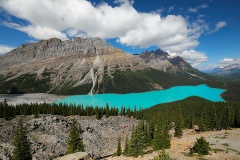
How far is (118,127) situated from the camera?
10719 cm

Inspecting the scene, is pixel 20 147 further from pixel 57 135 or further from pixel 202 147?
pixel 202 147

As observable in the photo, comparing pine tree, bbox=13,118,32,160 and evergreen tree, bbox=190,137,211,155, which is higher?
evergreen tree, bbox=190,137,211,155

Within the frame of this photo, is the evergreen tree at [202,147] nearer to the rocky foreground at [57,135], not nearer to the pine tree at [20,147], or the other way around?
the rocky foreground at [57,135]

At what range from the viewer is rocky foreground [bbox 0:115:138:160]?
237ft

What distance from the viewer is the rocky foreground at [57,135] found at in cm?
7238

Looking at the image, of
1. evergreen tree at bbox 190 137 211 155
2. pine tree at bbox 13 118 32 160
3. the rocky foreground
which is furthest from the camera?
the rocky foreground

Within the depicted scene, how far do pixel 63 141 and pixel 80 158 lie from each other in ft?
191

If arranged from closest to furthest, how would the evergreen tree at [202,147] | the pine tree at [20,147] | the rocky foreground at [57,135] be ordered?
the evergreen tree at [202,147], the pine tree at [20,147], the rocky foreground at [57,135]

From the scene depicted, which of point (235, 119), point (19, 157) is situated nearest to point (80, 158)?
point (19, 157)

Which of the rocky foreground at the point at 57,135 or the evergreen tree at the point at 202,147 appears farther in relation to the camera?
the rocky foreground at the point at 57,135

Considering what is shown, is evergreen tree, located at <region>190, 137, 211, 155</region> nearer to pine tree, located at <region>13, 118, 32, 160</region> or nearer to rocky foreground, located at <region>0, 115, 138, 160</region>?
rocky foreground, located at <region>0, 115, 138, 160</region>

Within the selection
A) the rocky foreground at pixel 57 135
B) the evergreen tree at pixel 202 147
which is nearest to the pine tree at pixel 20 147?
the rocky foreground at pixel 57 135

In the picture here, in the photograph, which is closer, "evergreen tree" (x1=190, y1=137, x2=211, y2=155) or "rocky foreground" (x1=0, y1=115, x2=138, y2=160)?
"evergreen tree" (x1=190, y1=137, x2=211, y2=155)

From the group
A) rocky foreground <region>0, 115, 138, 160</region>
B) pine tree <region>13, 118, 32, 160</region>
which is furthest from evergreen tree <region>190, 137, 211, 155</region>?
pine tree <region>13, 118, 32, 160</region>
